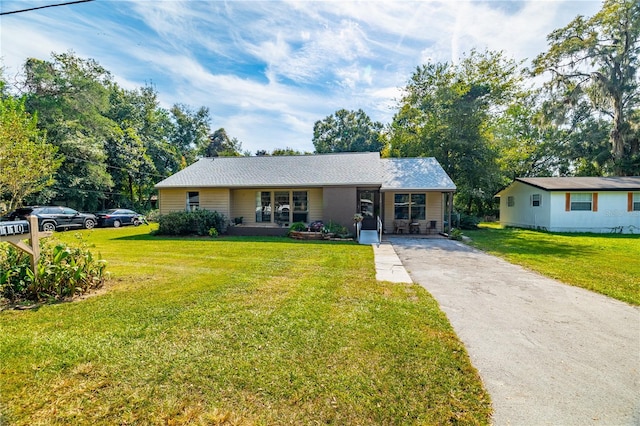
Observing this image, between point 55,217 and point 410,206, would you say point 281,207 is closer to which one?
point 410,206

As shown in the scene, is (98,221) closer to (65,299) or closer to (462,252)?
(65,299)

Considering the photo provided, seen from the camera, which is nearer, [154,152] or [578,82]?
[578,82]

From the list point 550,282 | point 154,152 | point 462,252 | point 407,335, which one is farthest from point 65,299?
point 154,152

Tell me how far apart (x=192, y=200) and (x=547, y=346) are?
576 inches

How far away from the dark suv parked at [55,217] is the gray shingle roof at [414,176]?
16791 mm

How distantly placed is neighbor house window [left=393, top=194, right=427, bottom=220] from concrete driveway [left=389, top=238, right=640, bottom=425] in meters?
8.89

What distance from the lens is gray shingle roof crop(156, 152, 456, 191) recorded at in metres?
13.4

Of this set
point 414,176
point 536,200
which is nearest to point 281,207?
point 414,176

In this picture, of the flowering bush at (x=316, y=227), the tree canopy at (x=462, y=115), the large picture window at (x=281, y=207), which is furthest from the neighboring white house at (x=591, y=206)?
the large picture window at (x=281, y=207)

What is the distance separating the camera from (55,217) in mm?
14820

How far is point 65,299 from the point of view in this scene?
174 inches

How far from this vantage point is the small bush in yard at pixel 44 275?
14.2 ft

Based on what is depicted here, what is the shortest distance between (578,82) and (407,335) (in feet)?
86.1

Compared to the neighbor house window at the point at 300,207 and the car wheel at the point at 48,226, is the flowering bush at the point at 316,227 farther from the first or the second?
the car wheel at the point at 48,226
